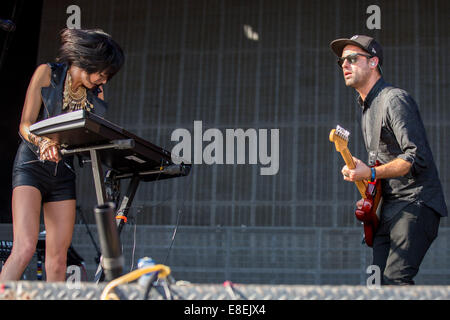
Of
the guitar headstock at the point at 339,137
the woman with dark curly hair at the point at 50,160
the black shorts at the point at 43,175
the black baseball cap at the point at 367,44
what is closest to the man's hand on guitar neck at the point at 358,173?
the guitar headstock at the point at 339,137

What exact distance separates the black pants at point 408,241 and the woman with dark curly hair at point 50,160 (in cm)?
160

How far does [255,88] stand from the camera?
800 centimetres

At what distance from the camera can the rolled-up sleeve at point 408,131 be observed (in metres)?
2.66

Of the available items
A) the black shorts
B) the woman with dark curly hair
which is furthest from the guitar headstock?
the black shorts

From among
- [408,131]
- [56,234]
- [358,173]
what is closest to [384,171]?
[358,173]

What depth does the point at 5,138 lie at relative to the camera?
8.07 m

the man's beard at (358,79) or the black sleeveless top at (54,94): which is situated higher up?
the man's beard at (358,79)

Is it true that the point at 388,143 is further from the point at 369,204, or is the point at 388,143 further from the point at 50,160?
the point at 50,160

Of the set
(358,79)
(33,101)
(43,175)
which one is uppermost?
(358,79)

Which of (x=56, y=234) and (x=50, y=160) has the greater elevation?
(x=50, y=160)

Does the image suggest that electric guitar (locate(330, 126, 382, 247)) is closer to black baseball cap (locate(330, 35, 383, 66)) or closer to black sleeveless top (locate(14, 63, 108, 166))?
black baseball cap (locate(330, 35, 383, 66))

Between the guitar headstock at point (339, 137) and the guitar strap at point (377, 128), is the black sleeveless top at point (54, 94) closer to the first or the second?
the guitar headstock at point (339, 137)

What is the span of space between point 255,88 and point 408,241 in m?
5.56

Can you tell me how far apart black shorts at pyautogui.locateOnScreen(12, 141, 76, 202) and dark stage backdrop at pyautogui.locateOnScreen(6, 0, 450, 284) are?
4129mm
